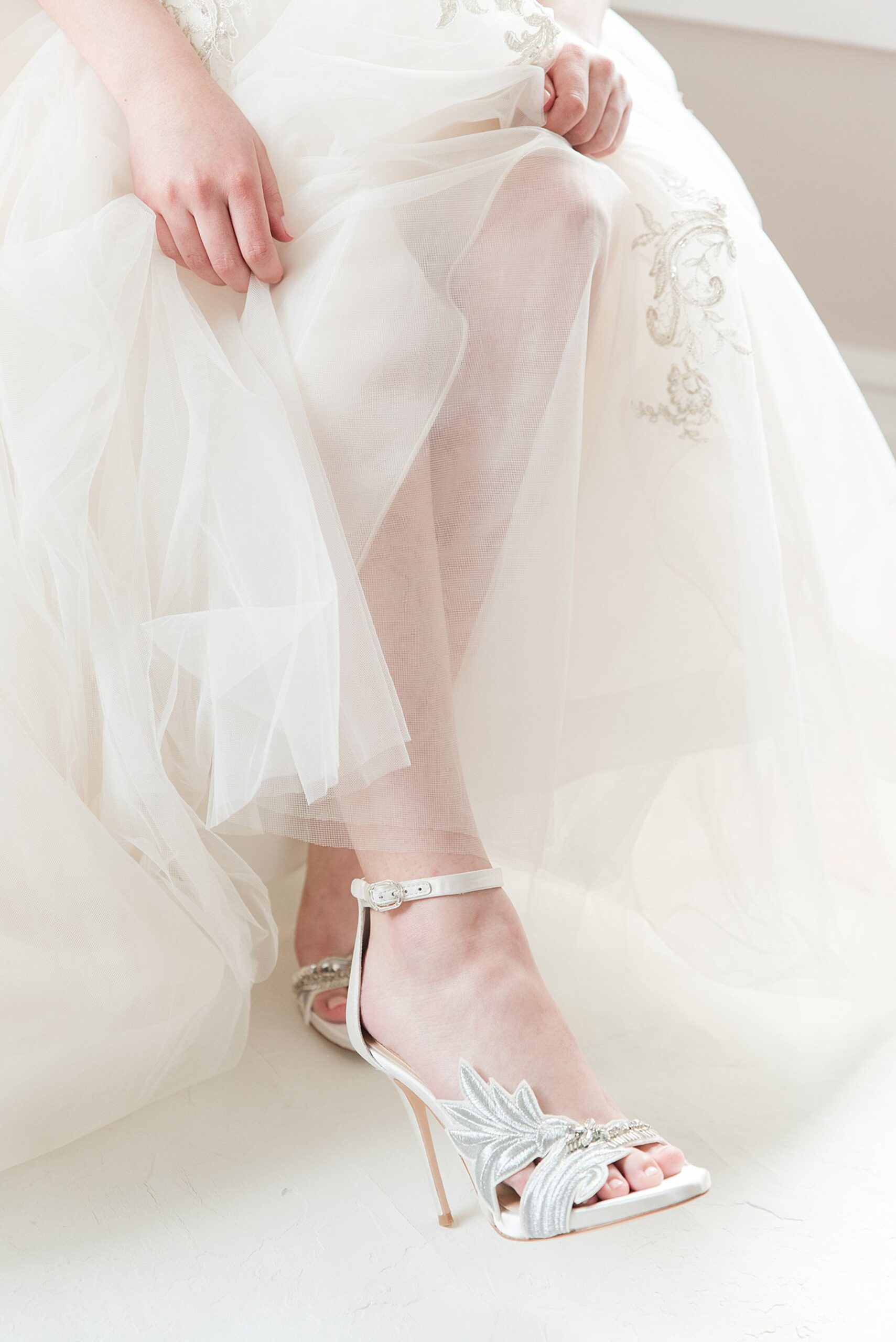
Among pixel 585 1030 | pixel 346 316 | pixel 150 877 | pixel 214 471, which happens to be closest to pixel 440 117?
pixel 346 316

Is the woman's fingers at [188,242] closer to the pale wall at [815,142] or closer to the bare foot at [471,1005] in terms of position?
the bare foot at [471,1005]

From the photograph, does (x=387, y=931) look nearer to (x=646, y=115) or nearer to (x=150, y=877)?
(x=150, y=877)

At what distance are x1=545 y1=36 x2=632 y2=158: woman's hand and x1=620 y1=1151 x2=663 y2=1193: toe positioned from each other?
625mm

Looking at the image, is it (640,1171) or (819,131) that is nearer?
(640,1171)

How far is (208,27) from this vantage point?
722 mm

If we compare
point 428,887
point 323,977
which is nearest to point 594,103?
point 428,887

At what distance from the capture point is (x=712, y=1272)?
1.96 ft

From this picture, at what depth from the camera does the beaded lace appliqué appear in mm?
744

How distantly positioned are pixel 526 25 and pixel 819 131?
1.05 metres

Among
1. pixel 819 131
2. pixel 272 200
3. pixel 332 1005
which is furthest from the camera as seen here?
pixel 819 131

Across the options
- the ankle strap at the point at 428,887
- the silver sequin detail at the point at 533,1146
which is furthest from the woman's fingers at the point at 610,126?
the silver sequin detail at the point at 533,1146

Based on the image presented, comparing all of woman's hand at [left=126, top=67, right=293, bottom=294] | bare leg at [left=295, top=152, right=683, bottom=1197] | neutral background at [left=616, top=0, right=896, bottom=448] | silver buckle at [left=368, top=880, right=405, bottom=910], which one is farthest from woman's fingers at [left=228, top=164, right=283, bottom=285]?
neutral background at [left=616, top=0, right=896, bottom=448]

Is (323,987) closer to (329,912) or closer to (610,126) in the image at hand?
(329,912)

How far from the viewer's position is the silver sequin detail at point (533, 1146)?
56 centimetres
